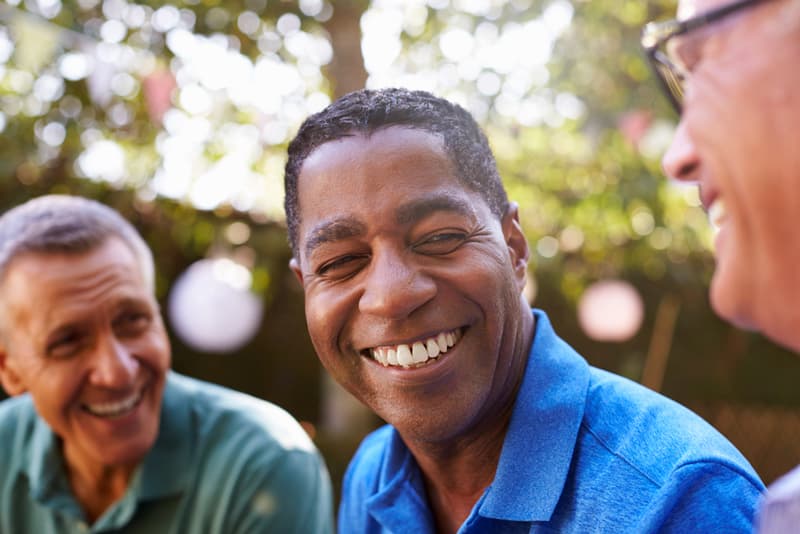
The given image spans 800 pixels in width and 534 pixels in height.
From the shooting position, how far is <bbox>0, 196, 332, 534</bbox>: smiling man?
2.54 metres

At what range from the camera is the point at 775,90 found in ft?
3.11

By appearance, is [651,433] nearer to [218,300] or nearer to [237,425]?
[237,425]

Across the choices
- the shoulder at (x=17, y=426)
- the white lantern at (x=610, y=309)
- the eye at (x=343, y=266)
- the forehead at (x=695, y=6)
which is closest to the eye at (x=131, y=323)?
the shoulder at (x=17, y=426)

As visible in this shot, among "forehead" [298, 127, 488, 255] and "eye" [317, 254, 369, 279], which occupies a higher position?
"forehead" [298, 127, 488, 255]

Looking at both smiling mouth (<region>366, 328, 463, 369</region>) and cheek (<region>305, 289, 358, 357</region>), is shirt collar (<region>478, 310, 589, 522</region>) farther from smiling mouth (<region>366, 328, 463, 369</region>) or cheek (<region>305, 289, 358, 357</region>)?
cheek (<region>305, 289, 358, 357</region>)

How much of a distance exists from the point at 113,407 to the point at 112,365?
0.16 m

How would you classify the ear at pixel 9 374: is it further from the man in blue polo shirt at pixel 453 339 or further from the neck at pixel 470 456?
the neck at pixel 470 456

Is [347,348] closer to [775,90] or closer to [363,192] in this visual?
[363,192]

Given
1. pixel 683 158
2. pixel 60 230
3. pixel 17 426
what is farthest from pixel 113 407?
pixel 683 158

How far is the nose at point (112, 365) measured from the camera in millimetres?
2514

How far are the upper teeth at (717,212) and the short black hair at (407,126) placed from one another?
643mm

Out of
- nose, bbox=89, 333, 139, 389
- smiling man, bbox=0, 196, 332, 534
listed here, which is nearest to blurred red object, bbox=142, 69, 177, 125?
smiling man, bbox=0, 196, 332, 534

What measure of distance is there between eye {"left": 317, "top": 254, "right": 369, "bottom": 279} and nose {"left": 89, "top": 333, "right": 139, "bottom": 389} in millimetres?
1131

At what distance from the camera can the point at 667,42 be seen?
1142mm
